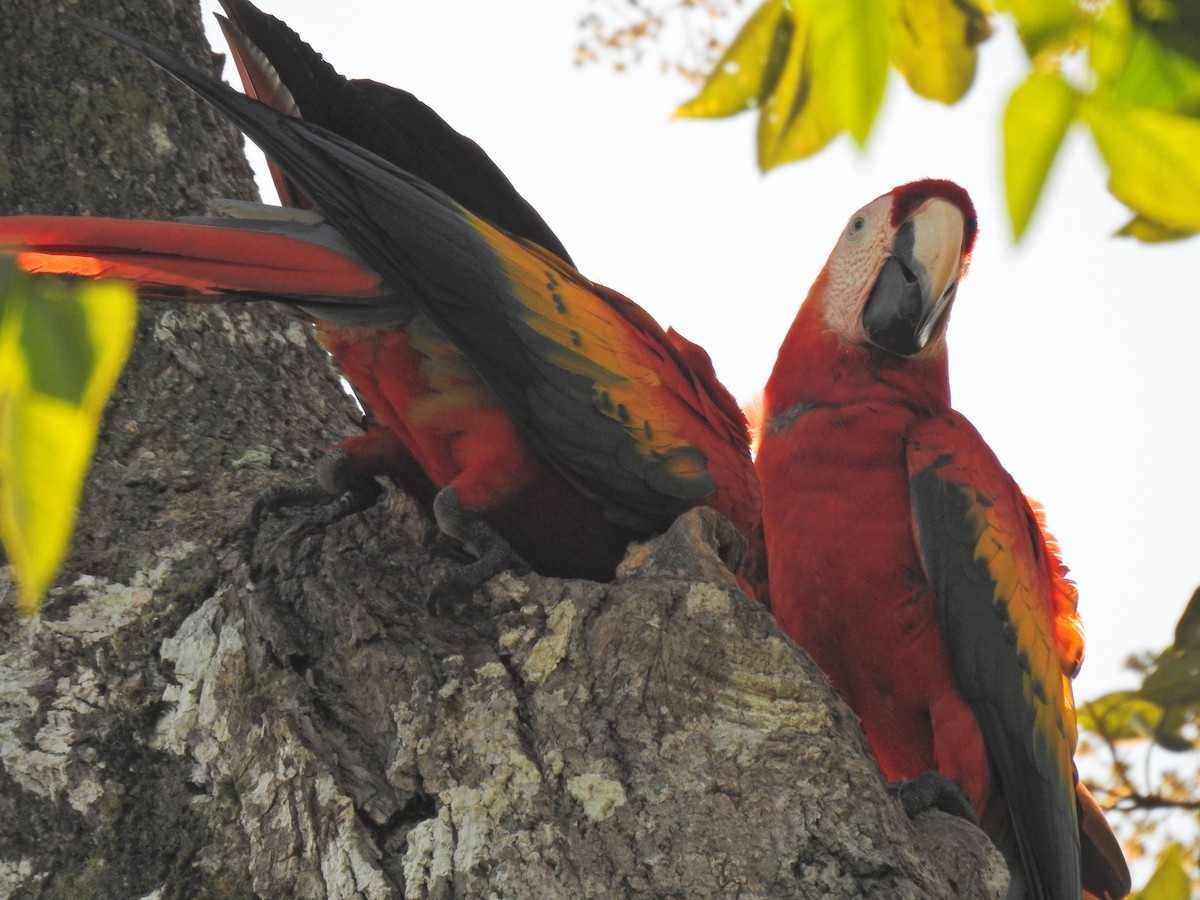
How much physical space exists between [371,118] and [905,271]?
1222mm

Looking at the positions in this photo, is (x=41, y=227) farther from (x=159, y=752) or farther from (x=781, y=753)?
(x=781, y=753)

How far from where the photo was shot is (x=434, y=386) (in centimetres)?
197

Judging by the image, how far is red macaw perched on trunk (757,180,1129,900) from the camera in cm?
230

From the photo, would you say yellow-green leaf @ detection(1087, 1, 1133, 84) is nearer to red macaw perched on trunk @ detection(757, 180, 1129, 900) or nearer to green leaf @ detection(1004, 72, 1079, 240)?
green leaf @ detection(1004, 72, 1079, 240)

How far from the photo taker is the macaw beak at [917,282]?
2.68 m

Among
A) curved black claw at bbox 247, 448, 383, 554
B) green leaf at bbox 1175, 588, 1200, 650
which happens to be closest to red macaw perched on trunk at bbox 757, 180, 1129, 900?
green leaf at bbox 1175, 588, 1200, 650

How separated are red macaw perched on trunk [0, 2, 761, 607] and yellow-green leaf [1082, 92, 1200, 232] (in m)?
0.95

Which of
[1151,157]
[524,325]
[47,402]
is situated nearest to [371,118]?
[524,325]

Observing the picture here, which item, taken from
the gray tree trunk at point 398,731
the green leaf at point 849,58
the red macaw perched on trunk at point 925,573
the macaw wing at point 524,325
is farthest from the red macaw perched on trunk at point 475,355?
the green leaf at point 849,58

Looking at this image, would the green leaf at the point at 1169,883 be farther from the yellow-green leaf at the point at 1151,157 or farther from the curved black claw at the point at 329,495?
the curved black claw at the point at 329,495

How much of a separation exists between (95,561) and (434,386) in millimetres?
555

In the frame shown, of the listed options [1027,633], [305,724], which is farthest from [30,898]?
[1027,633]

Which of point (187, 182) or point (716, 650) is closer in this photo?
point (716, 650)

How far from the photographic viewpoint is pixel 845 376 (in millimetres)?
2705
